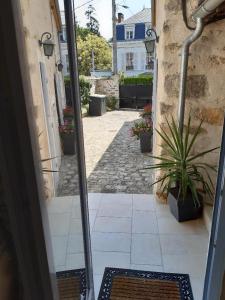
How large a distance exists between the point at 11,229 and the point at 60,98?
965 mm

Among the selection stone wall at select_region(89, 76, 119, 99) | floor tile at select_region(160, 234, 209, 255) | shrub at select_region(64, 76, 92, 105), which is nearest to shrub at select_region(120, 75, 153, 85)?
stone wall at select_region(89, 76, 119, 99)

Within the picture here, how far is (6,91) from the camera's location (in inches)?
22.0

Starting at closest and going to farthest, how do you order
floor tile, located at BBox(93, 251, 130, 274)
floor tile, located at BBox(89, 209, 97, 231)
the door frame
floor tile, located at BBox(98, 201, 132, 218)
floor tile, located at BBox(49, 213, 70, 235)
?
floor tile, located at BBox(49, 213, 70, 235)
the door frame
floor tile, located at BBox(93, 251, 130, 274)
floor tile, located at BBox(89, 209, 97, 231)
floor tile, located at BBox(98, 201, 132, 218)


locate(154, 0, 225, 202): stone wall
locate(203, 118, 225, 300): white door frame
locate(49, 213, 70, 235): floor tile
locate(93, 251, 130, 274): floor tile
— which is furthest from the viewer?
locate(154, 0, 225, 202): stone wall

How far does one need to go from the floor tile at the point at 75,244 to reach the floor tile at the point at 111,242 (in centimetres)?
94

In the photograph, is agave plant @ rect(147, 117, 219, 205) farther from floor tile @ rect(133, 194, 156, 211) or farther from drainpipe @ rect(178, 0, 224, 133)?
floor tile @ rect(133, 194, 156, 211)

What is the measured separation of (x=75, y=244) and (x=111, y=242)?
3.84ft

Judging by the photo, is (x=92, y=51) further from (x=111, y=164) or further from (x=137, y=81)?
(x=111, y=164)

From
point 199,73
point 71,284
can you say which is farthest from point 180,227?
point 71,284

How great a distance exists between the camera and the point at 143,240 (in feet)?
7.82

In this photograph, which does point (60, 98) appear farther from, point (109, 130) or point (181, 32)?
point (109, 130)

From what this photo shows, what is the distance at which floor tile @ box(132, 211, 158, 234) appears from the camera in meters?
2.53

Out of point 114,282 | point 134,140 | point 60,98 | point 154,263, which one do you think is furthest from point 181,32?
point 134,140

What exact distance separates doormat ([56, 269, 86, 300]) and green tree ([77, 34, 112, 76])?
41.1 feet
